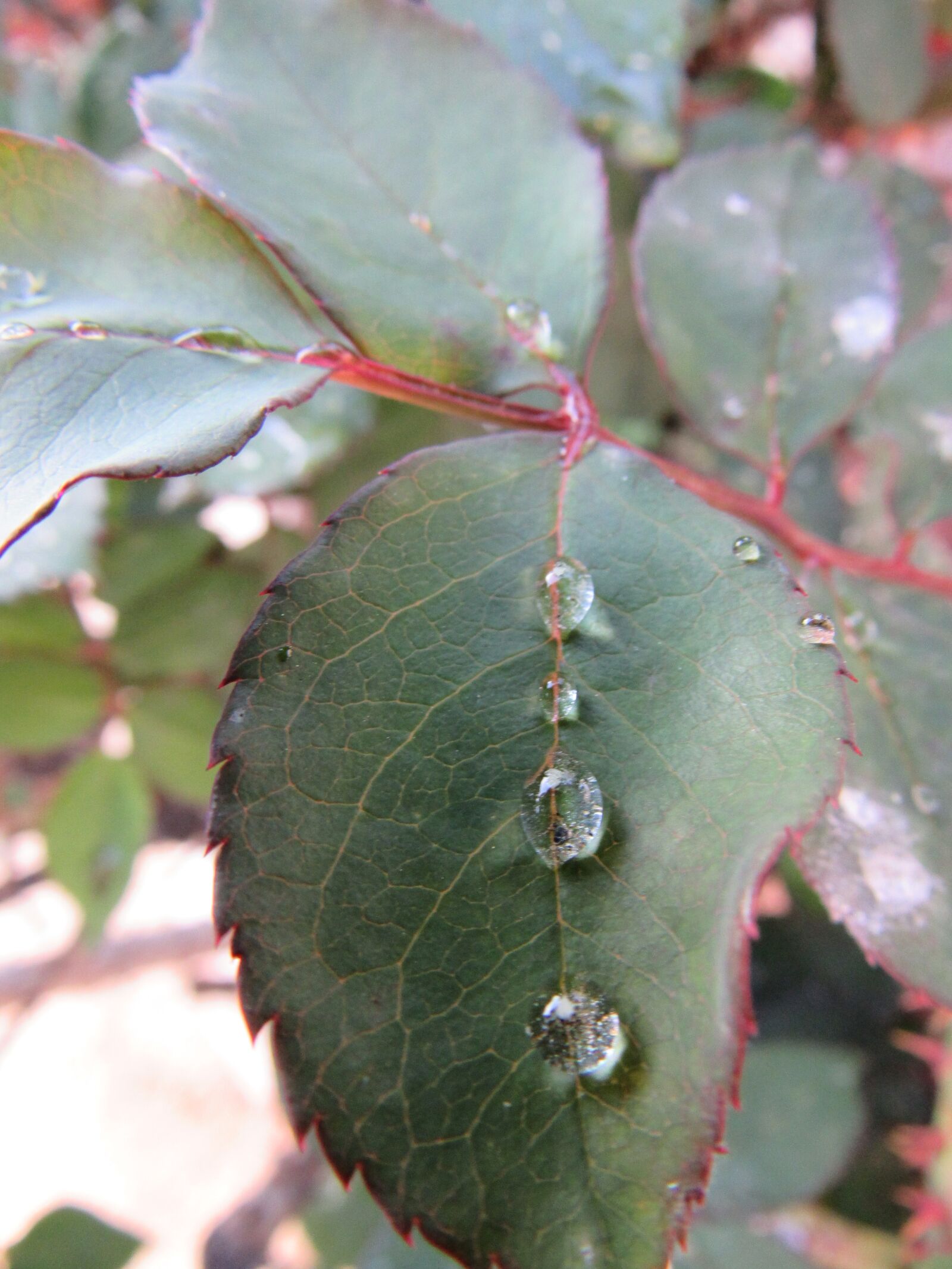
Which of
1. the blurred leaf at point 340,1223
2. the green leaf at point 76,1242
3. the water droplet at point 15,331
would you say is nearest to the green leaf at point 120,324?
the water droplet at point 15,331

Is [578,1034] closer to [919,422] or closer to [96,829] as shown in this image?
[919,422]

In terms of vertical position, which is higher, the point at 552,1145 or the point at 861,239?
the point at 861,239

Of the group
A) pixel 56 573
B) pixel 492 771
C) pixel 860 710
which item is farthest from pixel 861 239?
pixel 56 573

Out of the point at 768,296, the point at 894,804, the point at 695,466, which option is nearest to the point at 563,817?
the point at 894,804

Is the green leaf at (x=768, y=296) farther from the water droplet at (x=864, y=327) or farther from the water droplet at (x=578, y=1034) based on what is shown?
the water droplet at (x=578, y=1034)

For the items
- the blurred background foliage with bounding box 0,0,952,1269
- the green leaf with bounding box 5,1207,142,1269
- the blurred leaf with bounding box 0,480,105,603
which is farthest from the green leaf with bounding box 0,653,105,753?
the green leaf with bounding box 5,1207,142,1269

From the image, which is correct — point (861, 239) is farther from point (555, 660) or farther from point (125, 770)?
point (125, 770)
